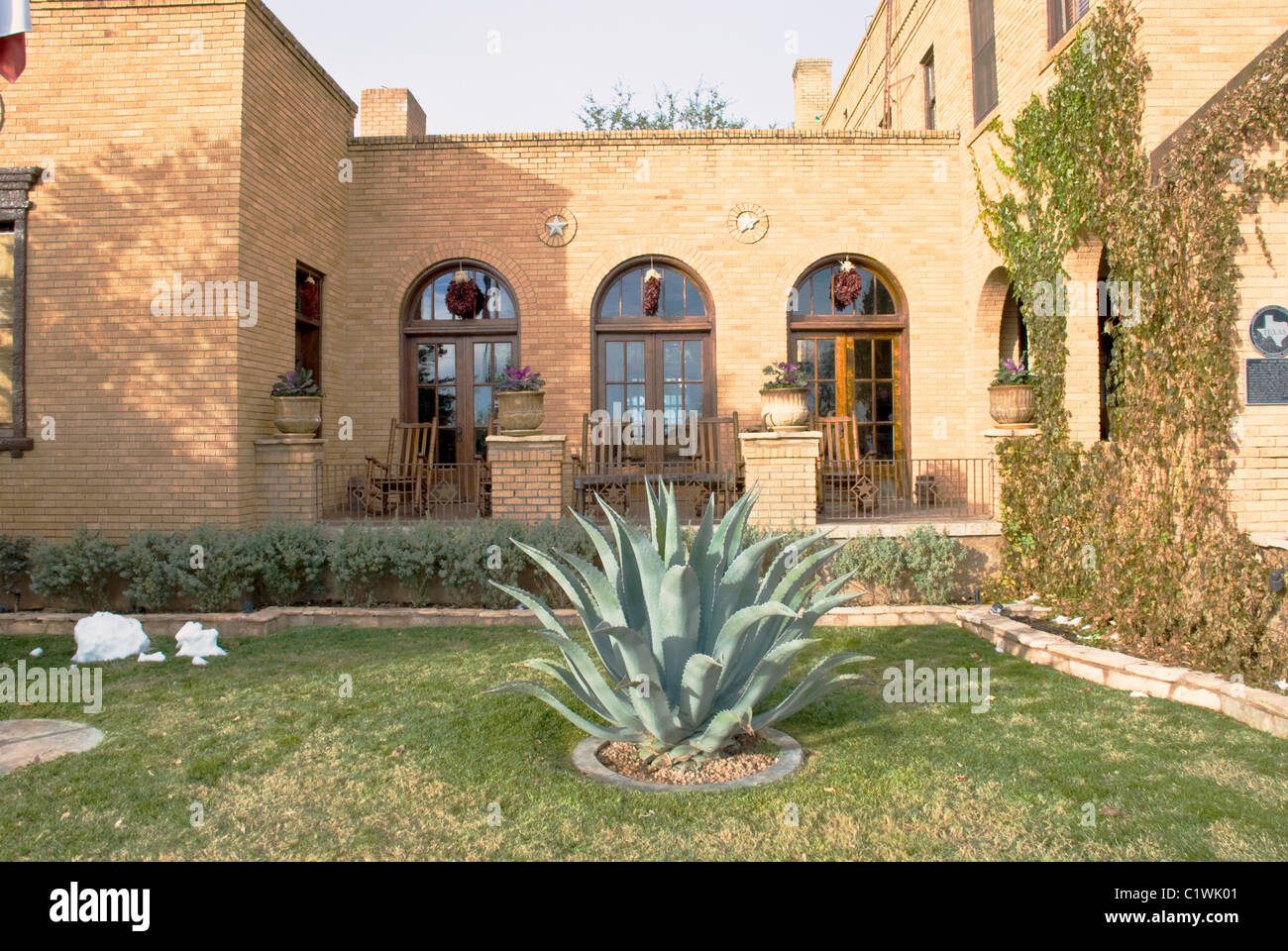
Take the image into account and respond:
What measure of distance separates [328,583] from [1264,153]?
782cm

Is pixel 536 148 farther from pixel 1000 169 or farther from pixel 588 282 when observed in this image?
pixel 1000 169

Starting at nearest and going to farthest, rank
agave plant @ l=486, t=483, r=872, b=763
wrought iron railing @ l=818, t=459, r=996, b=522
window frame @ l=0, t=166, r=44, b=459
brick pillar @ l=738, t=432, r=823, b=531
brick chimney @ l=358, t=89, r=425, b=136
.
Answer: agave plant @ l=486, t=483, r=872, b=763 → brick pillar @ l=738, t=432, r=823, b=531 → window frame @ l=0, t=166, r=44, b=459 → wrought iron railing @ l=818, t=459, r=996, b=522 → brick chimney @ l=358, t=89, r=425, b=136

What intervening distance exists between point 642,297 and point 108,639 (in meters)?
7.05

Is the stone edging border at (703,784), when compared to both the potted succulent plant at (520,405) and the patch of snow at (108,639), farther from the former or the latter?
the potted succulent plant at (520,405)

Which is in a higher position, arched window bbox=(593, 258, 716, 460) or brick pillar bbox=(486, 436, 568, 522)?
arched window bbox=(593, 258, 716, 460)

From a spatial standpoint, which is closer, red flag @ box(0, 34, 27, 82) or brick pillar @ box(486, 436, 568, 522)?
red flag @ box(0, 34, 27, 82)

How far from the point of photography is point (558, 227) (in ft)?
34.7

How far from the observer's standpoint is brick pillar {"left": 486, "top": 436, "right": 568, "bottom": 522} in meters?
7.84

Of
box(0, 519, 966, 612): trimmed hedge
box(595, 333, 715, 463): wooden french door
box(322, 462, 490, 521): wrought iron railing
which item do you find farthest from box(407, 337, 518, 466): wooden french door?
box(0, 519, 966, 612): trimmed hedge

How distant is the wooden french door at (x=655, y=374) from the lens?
10867 mm

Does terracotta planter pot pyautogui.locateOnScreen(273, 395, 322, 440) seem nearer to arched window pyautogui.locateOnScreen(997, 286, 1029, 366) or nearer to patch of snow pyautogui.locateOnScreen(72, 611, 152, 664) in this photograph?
patch of snow pyautogui.locateOnScreen(72, 611, 152, 664)

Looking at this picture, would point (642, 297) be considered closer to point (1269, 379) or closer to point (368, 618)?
point (368, 618)

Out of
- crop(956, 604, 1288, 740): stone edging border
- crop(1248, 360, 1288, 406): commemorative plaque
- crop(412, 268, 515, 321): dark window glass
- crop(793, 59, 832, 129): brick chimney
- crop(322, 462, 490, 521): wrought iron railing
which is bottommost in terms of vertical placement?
crop(956, 604, 1288, 740): stone edging border

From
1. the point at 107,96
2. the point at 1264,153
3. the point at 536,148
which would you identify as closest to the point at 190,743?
the point at 107,96
